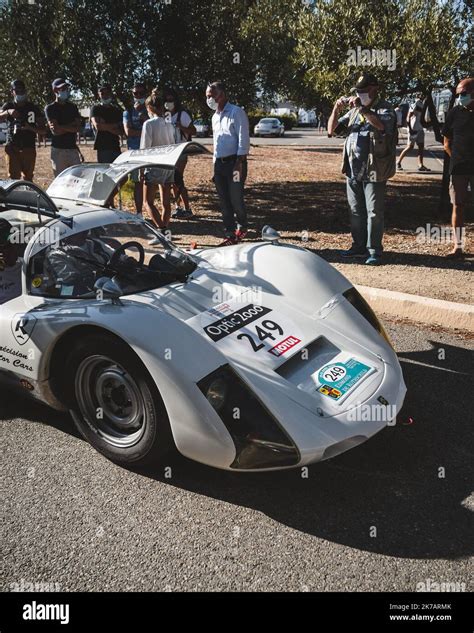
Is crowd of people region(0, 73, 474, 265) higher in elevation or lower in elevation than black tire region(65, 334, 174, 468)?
higher

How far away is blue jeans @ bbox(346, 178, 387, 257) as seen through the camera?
6.12 meters

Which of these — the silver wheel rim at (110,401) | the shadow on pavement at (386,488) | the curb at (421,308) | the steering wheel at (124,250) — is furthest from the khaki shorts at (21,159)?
the silver wheel rim at (110,401)

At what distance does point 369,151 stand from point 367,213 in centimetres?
65

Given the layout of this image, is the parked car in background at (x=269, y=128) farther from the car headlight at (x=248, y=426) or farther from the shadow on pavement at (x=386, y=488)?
the car headlight at (x=248, y=426)

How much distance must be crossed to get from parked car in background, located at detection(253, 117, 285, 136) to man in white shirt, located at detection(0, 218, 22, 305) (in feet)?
113

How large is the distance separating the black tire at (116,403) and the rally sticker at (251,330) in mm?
441

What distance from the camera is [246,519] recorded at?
274 centimetres

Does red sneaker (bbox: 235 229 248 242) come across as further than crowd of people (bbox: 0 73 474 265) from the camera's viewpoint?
Yes

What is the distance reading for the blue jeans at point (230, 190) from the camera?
22.8 feet

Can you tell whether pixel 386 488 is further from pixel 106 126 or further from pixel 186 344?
pixel 106 126

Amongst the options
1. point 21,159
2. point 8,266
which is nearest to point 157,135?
point 21,159

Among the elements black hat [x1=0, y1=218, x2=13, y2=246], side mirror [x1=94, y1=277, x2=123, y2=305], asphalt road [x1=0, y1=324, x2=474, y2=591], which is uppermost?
black hat [x1=0, y1=218, x2=13, y2=246]

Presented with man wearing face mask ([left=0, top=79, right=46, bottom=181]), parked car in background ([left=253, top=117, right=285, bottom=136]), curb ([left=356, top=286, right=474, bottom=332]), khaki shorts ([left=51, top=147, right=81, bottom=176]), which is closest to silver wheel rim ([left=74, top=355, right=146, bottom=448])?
curb ([left=356, top=286, right=474, bottom=332])

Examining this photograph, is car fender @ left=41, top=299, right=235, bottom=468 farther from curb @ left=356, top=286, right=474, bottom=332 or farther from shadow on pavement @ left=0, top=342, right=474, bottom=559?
curb @ left=356, top=286, right=474, bottom=332
